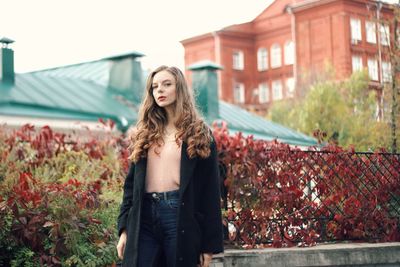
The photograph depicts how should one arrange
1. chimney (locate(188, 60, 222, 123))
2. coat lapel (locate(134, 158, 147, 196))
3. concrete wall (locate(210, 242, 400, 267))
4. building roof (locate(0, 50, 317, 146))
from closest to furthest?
coat lapel (locate(134, 158, 147, 196)) < concrete wall (locate(210, 242, 400, 267)) < building roof (locate(0, 50, 317, 146)) < chimney (locate(188, 60, 222, 123))

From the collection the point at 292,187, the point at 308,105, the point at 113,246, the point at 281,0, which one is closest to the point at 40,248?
the point at 113,246

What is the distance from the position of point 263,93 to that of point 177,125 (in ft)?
177

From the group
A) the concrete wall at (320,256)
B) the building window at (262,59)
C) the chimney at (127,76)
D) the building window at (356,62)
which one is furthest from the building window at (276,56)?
the concrete wall at (320,256)

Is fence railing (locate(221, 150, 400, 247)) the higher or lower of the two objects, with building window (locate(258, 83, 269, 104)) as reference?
lower

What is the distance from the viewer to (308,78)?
4088 cm

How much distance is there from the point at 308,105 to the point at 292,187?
2713cm

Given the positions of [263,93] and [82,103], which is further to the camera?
[263,93]

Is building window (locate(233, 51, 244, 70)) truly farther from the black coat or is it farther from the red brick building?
the black coat

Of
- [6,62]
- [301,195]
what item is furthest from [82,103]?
[301,195]

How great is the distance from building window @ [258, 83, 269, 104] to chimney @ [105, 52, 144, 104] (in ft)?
109

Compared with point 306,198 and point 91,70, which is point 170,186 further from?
point 91,70

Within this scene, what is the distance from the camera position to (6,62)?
73.7 ft

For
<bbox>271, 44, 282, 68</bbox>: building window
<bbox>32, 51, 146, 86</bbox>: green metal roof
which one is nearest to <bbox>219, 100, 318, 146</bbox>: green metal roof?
<bbox>32, 51, 146, 86</bbox>: green metal roof

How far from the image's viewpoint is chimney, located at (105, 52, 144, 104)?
81.0ft
